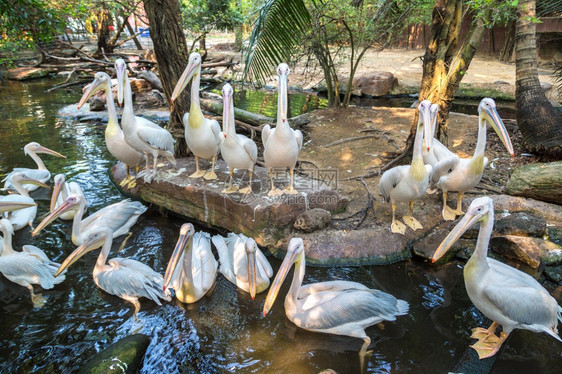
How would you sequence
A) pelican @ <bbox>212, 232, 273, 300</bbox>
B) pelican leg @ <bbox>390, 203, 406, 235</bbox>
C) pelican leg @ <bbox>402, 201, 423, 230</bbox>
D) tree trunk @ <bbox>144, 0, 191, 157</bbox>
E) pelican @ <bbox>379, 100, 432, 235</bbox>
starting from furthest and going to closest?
tree trunk @ <bbox>144, 0, 191, 157</bbox>, pelican leg @ <bbox>402, 201, 423, 230</bbox>, pelican leg @ <bbox>390, 203, 406, 235</bbox>, pelican @ <bbox>379, 100, 432, 235</bbox>, pelican @ <bbox>212, 232, 273, 300</bbox>

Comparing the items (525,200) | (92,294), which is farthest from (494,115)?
(92,294)

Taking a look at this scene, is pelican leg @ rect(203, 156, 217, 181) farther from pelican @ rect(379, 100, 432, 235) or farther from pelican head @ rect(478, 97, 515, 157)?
pelican head @ rect(478, 97, 515, 157)

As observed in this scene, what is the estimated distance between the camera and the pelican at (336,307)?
337 cm

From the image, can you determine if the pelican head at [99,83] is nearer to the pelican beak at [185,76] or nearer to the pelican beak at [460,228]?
the pelican beak at [185,76]

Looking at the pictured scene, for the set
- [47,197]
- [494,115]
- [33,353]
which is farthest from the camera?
[47,197]

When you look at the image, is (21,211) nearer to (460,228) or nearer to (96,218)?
(96,218)

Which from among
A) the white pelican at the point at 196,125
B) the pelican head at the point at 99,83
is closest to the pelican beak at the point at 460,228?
the white pelican at the point at 196,125

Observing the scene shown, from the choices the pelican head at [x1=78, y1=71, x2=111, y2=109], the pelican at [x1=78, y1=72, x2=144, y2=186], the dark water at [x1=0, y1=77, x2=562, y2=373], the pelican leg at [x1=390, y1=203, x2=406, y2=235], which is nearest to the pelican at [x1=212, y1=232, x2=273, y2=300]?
the dark water at [x1=0, y1=77, x2=562, y2=373]

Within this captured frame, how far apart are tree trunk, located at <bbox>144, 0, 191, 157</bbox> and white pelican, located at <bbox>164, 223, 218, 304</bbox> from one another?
302cm

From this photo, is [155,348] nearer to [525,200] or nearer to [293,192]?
[293,192]

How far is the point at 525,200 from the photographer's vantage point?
5.00 metres

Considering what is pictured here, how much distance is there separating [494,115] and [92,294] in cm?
479

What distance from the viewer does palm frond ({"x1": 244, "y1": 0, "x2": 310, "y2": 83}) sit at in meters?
4.20

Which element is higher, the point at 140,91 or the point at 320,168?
the point at 140,91
